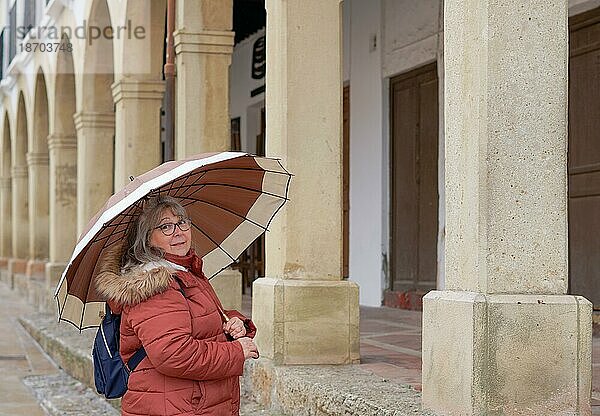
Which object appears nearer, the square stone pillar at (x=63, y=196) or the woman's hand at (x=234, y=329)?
the woman's hand at (x=234, y=329)

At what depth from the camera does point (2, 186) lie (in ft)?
87.1

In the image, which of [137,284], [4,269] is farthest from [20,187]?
[137,284]

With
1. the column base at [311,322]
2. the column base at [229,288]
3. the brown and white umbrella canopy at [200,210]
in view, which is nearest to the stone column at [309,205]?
the column base at [311,322]

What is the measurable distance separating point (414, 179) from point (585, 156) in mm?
3303

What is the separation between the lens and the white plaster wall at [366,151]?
1319cm

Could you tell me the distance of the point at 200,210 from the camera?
5062mm

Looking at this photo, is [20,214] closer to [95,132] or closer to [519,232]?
[95,132]

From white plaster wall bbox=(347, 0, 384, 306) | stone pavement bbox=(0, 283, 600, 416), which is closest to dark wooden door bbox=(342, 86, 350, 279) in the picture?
white plaster wall bbox=(347, 0, 384, 306)

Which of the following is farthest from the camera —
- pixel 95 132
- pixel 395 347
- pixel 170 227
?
pixel 95 132

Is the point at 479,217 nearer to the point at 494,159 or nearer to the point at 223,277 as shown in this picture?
the point at 494,159

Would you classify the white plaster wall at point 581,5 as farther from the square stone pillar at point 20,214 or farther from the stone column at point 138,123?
the square stone pillar at point 20,214

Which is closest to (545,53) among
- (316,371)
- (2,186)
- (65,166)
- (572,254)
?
(316,371)

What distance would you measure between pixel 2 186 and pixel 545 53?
23043 millimetres

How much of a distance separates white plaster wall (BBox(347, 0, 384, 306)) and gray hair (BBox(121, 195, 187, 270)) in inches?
346
